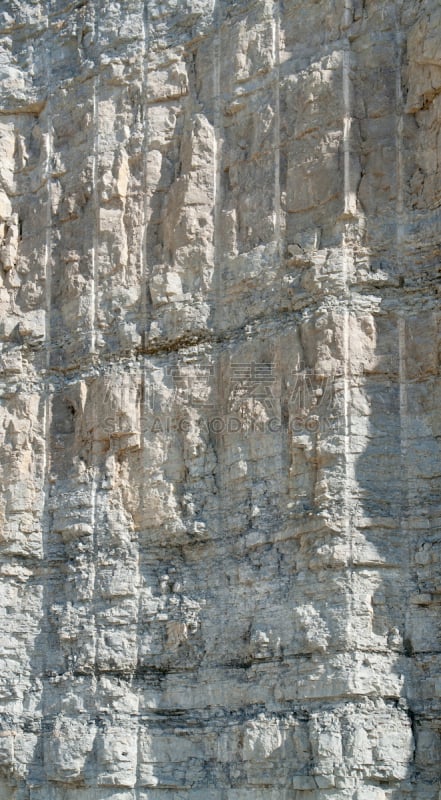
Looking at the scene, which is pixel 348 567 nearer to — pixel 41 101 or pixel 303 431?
pixel 303 431

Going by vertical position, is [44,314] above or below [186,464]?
above

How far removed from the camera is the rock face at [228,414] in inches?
454

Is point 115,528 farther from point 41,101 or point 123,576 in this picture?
point 41,101

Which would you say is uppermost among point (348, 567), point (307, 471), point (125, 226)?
point (125, 226)

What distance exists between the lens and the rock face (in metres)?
11.5

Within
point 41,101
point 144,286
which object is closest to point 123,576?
point 144,286

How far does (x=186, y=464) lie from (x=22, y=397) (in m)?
1.80

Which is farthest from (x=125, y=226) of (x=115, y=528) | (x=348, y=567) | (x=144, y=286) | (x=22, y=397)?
(x=348, y=567)

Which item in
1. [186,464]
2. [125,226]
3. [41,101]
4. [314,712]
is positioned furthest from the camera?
[41,101]

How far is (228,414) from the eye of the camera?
12586 mm

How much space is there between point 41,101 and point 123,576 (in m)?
4.46

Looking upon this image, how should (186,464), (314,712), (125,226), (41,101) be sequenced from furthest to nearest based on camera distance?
(41,101) < (125,226) < (186,464) < (314,712)

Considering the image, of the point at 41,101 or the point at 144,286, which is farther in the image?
the point at 41,101

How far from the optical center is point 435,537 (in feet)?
37.6
